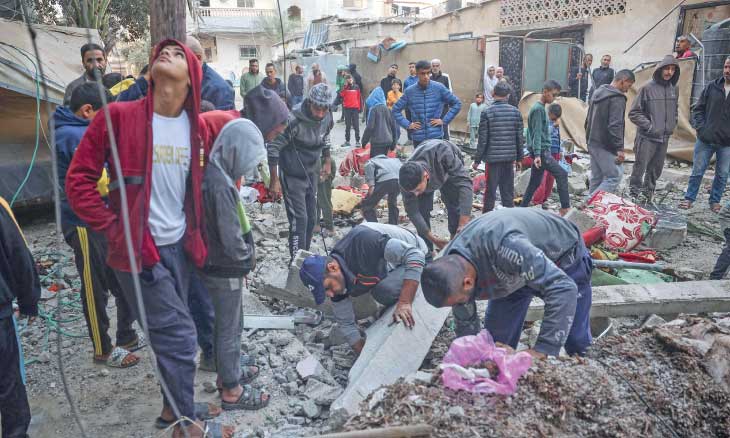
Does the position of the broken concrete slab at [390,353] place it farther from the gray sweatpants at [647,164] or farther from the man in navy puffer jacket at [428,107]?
the gray sweatpants at [647,164]

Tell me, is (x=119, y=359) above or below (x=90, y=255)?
below

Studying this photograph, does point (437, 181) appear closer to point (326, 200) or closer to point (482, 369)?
point (326, 200)

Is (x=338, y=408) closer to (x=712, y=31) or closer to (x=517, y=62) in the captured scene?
(x=712, y=31)

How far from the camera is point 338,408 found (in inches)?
104

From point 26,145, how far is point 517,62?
10.6 meters

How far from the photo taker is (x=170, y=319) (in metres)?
2.28

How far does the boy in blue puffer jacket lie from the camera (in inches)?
121

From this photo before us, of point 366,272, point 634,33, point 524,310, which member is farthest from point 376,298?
point 634,33

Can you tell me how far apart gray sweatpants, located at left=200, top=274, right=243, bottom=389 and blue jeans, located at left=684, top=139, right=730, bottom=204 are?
6.48 metres

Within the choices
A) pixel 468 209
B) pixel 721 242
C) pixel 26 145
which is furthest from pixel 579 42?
pixel 26 145

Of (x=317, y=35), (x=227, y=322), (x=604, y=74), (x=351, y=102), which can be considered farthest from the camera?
(x=317, y=35)

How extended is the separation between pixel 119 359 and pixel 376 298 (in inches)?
70.7

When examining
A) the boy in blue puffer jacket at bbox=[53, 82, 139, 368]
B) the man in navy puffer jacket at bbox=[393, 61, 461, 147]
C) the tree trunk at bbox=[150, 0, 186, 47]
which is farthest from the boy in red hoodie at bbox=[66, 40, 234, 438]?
the man in navy puffer jacket at bbox=[393, 61, 461, 147]

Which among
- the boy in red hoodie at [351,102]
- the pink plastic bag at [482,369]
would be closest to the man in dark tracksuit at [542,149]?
the pink plastic bag at [482,369]
